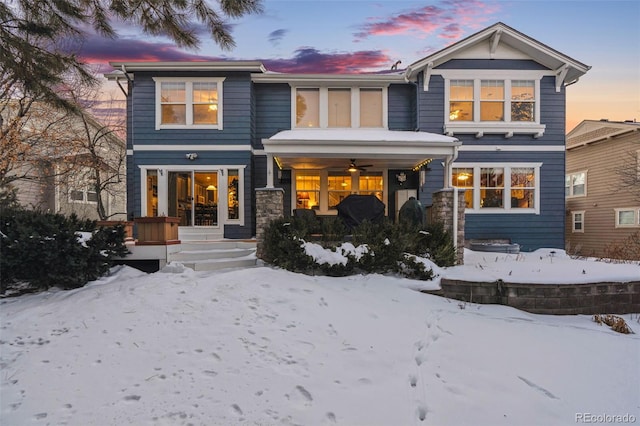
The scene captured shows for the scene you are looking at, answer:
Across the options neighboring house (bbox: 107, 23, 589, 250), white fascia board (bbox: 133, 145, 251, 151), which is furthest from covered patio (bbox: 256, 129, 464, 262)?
white fascia board (bbox: 133, 145, 251, 151)

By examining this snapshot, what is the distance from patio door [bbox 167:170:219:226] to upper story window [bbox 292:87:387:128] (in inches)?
138

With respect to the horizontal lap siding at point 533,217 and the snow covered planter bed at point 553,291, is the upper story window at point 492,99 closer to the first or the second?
the horizontal lap siding at point 533,217

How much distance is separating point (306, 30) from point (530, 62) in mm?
7312

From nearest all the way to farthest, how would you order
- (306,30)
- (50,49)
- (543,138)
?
(50,49) → (306,30) → (543,138)

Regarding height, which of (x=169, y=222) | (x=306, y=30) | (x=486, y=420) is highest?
(x=306, y=30)

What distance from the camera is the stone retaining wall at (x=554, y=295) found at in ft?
17.0

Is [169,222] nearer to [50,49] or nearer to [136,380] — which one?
[50,49]

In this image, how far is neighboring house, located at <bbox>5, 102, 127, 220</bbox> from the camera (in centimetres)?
1073

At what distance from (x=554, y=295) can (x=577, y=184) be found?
14.9 meters

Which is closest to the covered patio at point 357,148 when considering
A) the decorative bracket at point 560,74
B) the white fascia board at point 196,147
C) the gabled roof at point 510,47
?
the white fascia board at point 196,147

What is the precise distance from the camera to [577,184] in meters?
16.4

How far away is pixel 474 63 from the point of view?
1047cm

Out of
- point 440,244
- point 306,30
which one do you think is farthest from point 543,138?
point 306,30

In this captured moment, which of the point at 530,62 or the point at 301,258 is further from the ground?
the point at 530,62
